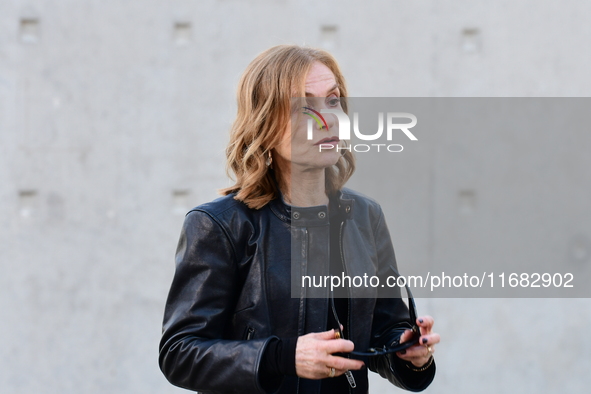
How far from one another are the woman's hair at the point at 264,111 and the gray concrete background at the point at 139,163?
3.08m

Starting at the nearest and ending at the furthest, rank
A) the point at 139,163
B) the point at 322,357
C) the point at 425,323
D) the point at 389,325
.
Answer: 1. the point at 322,357
2. the point at 425,323
3. the point at 389,325
4. the point at 139,163

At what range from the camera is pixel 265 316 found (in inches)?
52.0

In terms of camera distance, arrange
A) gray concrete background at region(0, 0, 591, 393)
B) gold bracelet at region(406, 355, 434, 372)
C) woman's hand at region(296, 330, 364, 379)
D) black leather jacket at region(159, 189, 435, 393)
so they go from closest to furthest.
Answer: woman's hand at region(296, 330, 364, 379)
black leather jacket at region(159, 189, 435, 393)
gold bracelet at region(406, 355, 434, 372)
gray concrete background at region(0, 0, 591, 393)

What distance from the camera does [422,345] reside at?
1311 mm

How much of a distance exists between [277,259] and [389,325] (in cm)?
30

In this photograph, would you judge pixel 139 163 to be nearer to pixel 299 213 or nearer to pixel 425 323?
pixel 299 213

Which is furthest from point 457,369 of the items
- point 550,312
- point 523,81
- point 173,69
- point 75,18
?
point 75,18

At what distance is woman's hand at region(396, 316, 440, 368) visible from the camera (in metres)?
1.26

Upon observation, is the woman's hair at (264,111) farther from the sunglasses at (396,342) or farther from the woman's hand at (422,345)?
the woman's hand at (422,345)

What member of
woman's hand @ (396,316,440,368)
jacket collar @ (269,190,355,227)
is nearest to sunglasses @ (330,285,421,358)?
woman's hand @ (396,316,440,368)

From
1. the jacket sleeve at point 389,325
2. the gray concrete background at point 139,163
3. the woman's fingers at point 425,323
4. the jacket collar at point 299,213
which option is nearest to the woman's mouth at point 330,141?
the jacket collar at point 299,213

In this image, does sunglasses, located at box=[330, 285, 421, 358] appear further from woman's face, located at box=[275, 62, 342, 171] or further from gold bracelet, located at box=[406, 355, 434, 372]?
woman's face, located at box=[275, 62, 342, 171]

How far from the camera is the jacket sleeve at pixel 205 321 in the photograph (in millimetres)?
1223

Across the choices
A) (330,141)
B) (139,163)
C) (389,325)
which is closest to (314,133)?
(330,141)
